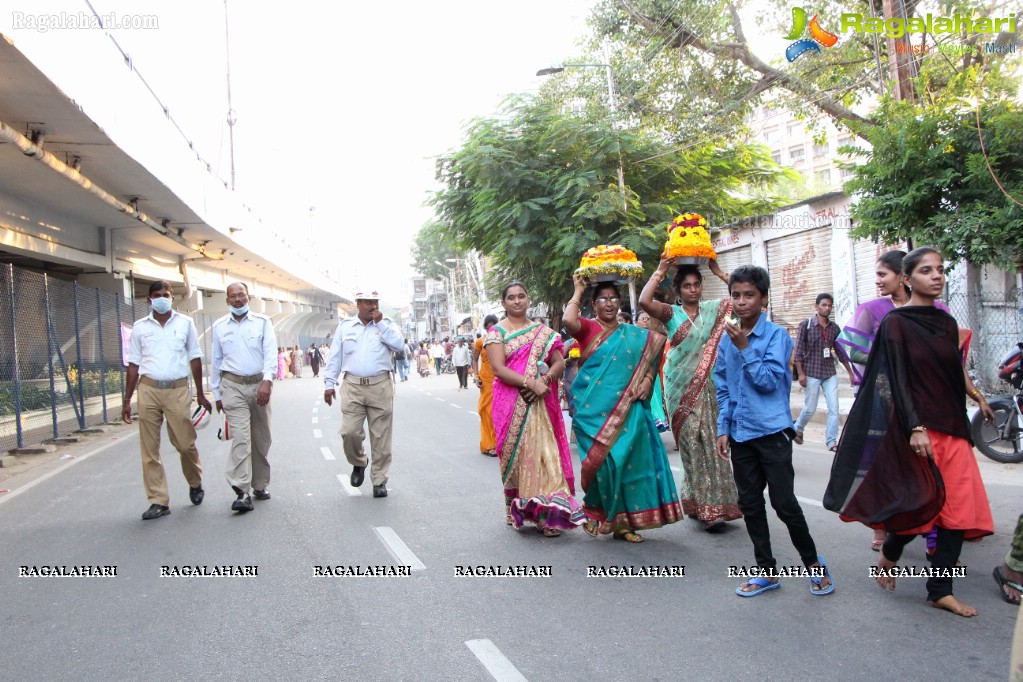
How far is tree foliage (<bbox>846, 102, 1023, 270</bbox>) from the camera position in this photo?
952 centimetres

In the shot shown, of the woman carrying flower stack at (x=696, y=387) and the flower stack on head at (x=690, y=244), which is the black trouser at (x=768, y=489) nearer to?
the woman carrying flower stack at (x=696, y=387)

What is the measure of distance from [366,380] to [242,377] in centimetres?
110

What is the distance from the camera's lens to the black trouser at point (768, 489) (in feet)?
14.1

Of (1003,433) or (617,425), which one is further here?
(1003,433)

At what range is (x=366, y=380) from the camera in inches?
304

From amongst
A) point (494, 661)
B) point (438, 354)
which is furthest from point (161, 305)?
point (438, 354)

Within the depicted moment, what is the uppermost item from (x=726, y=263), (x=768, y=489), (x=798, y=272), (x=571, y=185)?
(x=571, y=185)

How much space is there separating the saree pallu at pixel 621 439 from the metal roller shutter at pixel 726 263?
45.4ft

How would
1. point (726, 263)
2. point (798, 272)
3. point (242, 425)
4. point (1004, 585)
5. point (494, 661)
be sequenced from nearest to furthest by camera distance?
point (494, 661) < point (1004, 585) < point (242, 425) < point (798, 272) < point (726, 263)

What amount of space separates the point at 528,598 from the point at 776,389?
5.70 ft

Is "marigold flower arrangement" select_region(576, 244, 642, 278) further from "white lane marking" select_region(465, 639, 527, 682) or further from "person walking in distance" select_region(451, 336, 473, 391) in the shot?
"person walking in distance" select_region(451, 336, 473, 391)

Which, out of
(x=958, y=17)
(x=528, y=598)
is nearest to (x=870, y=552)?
(x=528, y=598)

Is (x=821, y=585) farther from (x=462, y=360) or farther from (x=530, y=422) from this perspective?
(x=462, y=360)

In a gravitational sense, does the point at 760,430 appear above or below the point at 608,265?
below
